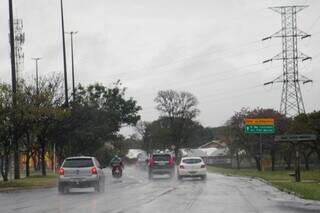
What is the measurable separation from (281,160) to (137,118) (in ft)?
64.9

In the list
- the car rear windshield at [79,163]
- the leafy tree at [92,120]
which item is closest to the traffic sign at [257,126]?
the leafy tree at [92,120]

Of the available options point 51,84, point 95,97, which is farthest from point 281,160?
point 51,84

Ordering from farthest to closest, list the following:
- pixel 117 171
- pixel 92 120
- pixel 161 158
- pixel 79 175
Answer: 1. pixel 92 120
2. pixel 161 158
3. pixel 117 171
4. pixel 79 175

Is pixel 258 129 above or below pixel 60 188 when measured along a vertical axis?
above

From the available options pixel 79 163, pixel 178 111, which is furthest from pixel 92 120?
pixel 178 111

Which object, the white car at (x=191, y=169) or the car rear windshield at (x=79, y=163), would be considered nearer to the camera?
the car rear windshield at (x=79, y=163)

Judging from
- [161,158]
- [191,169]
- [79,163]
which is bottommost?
[191,169]

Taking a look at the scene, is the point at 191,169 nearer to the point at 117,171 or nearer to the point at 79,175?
the point at 117,171

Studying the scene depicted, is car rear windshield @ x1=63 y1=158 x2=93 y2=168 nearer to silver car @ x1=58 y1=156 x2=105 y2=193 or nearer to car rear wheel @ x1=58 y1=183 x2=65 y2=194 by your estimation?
silver car @ x1=58 y1=156 x2=105 y2=193

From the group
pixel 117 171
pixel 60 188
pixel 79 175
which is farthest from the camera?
pixel 117 171

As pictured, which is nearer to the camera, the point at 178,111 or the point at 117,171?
the point at 117,171

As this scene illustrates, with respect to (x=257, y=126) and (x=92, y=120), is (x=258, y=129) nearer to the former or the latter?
(x=257, y=126)

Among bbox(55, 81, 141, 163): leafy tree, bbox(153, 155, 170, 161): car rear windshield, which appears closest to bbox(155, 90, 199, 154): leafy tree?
bbox(55, 81, 141, 163): leafy tree

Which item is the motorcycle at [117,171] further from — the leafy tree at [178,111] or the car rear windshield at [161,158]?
the leafy tree at [178,111]
